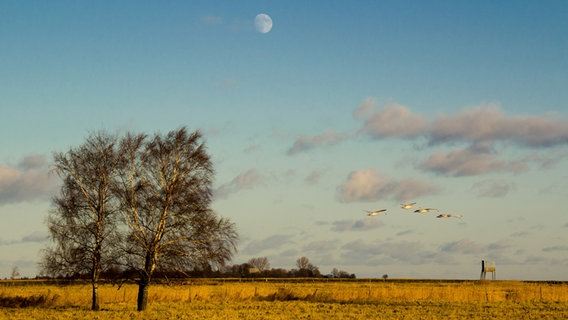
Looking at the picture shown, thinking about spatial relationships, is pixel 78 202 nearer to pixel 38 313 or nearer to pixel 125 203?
pixel 125 203

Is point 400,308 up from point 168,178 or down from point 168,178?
down

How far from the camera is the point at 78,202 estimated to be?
140 ft

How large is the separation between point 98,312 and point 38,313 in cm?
349

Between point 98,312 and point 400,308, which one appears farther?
point 400,308

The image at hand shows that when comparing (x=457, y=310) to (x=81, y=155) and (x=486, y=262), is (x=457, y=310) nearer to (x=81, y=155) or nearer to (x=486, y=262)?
(x=81, y=155)

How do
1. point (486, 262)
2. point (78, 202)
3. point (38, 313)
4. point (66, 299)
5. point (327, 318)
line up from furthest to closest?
point (486, 262)
point (66, 299)
point (78, 202)
point (38, 313)
point (327, 318)

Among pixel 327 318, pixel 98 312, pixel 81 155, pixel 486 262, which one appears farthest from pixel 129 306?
pixel 486 262

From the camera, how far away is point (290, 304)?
47.0 m

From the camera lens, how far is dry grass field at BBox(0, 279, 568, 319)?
124 ft

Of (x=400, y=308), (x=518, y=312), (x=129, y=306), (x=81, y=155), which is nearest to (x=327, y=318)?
(x=400, y=308)

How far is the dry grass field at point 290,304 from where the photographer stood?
37.7m

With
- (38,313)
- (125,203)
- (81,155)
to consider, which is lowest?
(38,313)

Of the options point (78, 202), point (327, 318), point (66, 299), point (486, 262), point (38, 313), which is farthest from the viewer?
point (486, 262)

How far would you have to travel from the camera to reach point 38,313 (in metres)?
39.3
